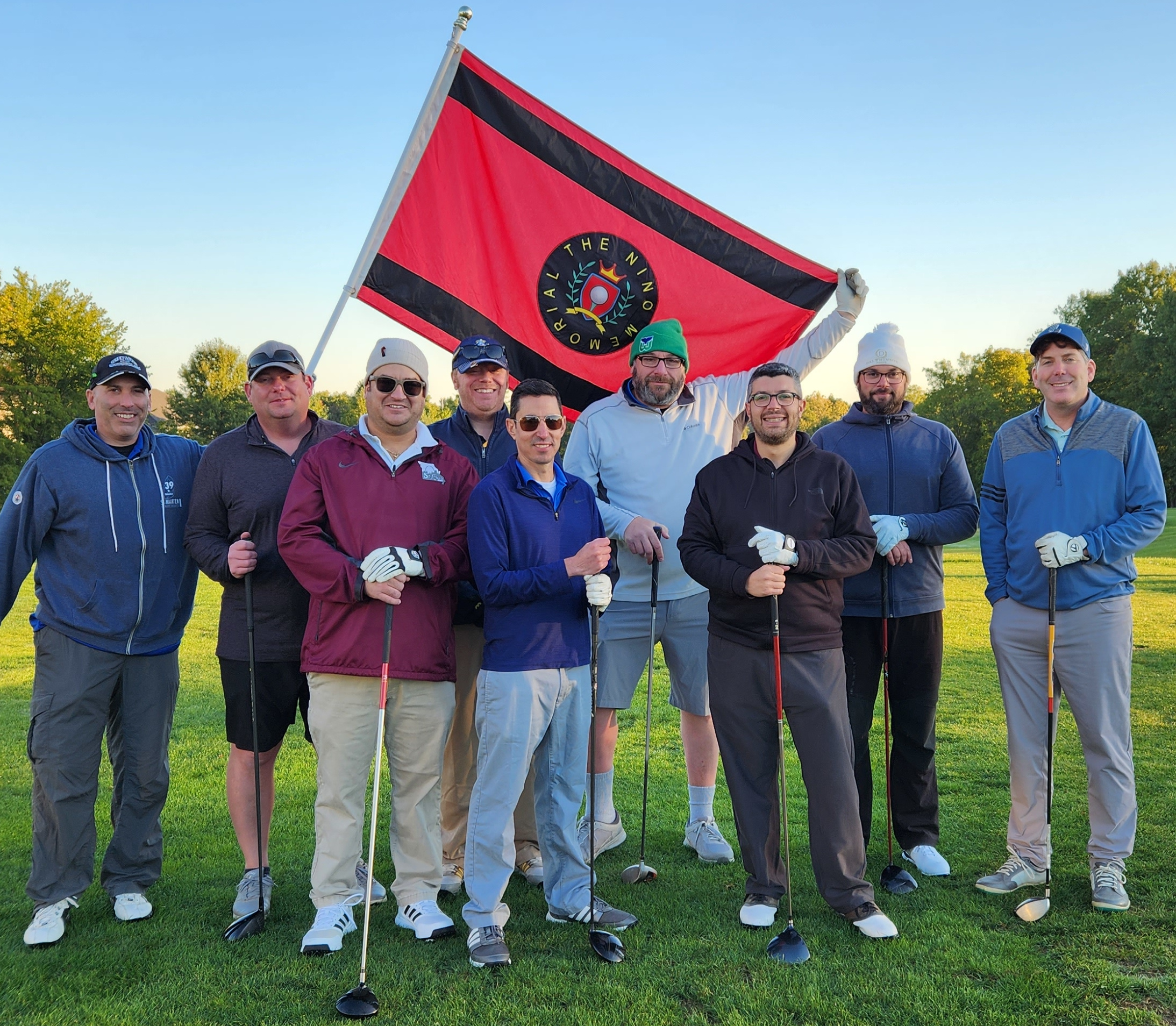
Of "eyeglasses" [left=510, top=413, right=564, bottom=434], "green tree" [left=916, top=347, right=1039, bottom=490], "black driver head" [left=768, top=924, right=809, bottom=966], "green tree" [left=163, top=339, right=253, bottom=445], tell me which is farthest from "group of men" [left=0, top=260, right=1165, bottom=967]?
"green tree" [left=163, top=339, right=253, bottom=445]

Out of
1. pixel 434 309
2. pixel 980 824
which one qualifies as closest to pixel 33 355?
pixel 434 309

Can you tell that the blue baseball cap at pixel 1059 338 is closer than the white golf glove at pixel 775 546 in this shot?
No

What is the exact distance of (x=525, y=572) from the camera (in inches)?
155

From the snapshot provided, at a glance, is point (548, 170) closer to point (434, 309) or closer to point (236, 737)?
point (434, 309)

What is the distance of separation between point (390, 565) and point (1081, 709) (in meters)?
3.29

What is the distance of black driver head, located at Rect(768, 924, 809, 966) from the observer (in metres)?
3.81

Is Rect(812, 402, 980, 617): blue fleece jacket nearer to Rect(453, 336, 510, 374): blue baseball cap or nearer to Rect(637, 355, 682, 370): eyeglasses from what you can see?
Rect(637, 355, 682, 370): eyeglasses

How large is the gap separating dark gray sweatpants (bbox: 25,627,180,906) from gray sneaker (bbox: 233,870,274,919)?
1.78 ft

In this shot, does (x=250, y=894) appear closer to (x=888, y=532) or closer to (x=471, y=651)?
(x=471, y=651)

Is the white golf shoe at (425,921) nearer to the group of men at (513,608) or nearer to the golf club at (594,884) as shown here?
the group of men at (513,608)

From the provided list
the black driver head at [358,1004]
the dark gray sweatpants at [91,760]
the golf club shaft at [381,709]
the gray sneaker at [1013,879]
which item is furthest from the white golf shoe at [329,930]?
the gray sneaker at [1013,879]

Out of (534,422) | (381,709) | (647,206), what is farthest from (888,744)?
(647,206)

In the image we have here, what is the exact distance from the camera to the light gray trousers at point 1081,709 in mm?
4375

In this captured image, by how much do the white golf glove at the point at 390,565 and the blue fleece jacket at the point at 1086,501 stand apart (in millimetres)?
2828
